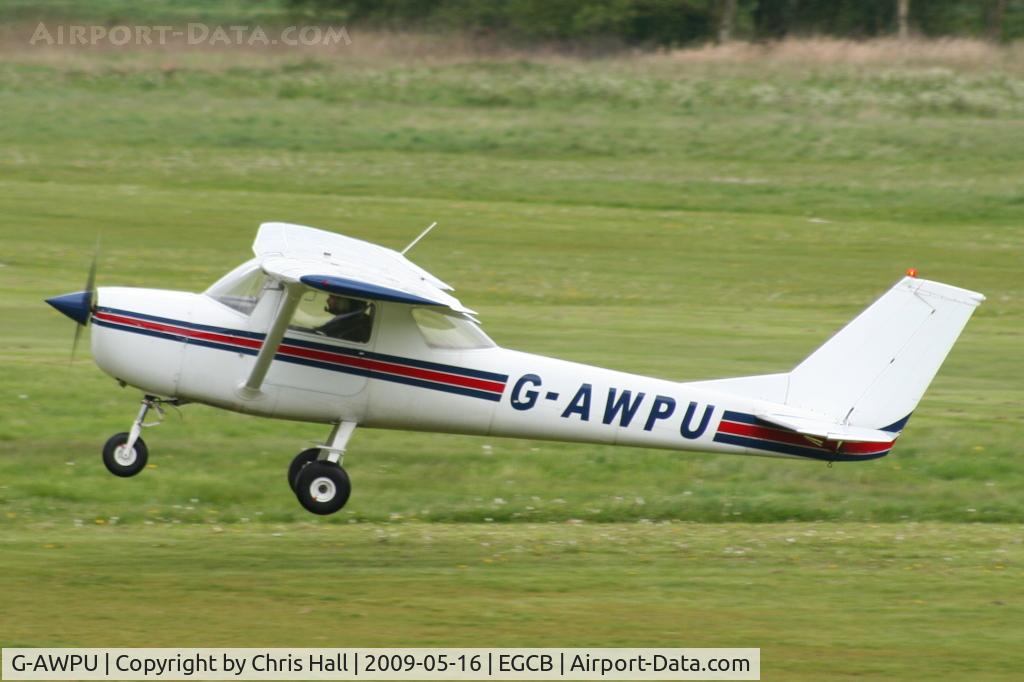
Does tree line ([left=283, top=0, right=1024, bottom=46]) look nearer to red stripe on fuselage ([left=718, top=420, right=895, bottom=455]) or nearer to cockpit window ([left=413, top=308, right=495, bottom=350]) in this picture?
red stripe on fuselage ([left=718, top=420, right=895, bottom=455])

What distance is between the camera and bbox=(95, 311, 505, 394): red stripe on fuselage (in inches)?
516

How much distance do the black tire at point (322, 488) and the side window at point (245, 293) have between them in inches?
62.4

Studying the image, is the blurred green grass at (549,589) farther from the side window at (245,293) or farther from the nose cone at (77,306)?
the side window at (245,293)

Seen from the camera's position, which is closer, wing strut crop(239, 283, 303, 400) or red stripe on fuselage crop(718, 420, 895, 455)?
wing strut crop(239, 283, 303, 400)

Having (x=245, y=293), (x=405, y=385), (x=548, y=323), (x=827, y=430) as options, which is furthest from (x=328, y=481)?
(x=548, y=323)

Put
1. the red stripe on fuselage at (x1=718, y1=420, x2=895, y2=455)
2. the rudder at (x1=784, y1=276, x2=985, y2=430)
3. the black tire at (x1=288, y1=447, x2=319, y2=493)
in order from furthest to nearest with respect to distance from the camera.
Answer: the black tire at (x1=288, y1=447, x2=319, y2=493), the red stripe on fuselage at (x1=718, y1=420, x2=895, y2=455), the rudder at (x1=784, y1=276, x2=985, y2=430)

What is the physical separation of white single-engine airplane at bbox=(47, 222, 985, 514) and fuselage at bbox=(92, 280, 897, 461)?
0.01 metres

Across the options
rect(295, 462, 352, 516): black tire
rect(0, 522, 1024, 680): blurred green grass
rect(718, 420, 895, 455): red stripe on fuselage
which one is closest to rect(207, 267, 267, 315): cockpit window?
rect(295, 462, 352, 516): black tire

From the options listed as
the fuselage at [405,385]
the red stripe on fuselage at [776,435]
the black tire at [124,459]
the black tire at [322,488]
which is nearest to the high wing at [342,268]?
the fuselage at [405,385]

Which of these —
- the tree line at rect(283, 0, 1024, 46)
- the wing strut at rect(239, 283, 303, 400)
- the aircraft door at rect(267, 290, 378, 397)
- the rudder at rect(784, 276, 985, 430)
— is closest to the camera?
the wing strut at rect(239, 283, 303, 400)

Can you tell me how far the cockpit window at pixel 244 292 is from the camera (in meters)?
13.4

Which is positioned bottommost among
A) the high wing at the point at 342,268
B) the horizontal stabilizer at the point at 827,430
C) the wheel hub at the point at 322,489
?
the wheel hub at the point at 322,489

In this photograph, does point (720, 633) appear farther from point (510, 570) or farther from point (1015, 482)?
point (1015, 482)

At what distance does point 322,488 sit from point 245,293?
6.18 ft
